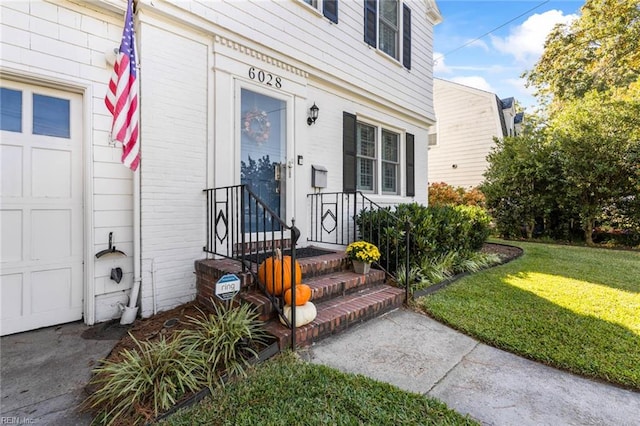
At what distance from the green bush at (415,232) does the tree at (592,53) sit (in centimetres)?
1008

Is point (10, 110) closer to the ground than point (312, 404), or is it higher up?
higher up

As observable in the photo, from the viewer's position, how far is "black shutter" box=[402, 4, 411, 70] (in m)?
6.55

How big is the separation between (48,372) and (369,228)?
3.74 metres

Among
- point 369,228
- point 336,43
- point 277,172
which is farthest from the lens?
point 336,43

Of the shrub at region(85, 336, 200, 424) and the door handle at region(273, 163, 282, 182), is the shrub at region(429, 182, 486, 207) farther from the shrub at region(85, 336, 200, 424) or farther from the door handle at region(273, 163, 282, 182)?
the shrub at region(85, 336, 200, 424)

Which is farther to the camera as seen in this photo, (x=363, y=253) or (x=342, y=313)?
(x=363, y=253)

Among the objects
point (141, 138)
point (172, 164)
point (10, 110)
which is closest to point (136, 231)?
point (172, 164)

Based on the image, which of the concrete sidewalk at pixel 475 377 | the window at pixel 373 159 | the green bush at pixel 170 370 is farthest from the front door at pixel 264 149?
the concrete sidewalk at pixel 475 377

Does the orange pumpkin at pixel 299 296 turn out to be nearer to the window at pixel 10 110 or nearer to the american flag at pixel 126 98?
the american flag at pixel 126 98

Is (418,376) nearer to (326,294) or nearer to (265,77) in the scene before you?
(326,294)

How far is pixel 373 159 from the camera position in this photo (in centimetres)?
608

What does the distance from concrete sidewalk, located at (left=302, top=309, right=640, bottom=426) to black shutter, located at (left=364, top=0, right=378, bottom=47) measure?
5.22 m

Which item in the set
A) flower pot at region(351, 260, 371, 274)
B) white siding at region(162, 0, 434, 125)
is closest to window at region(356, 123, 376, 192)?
white siding at region(162, 0, 434, 125)

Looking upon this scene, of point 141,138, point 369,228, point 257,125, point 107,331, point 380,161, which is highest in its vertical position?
point 257,125
